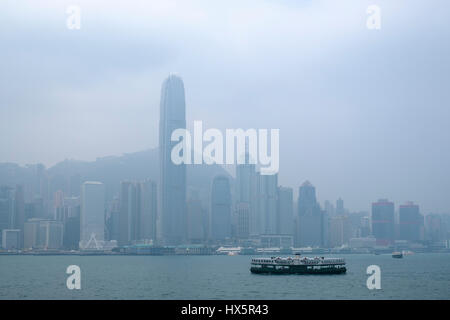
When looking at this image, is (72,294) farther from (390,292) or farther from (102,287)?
(390,292)

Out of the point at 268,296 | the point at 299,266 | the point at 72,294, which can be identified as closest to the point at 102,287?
the point at 72,294
